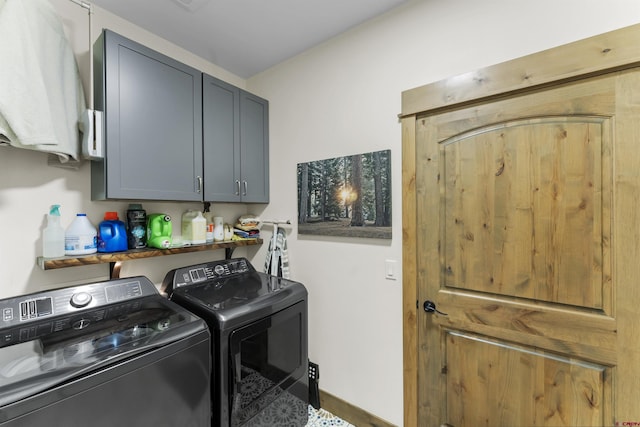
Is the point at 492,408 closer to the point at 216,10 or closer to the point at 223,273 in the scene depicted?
the point at 223,273

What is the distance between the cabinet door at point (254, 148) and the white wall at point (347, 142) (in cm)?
8

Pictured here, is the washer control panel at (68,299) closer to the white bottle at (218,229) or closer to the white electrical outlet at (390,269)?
the white bottle at (218,229)

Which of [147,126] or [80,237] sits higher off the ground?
[147,126]

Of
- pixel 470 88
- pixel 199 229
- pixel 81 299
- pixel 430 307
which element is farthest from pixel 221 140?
pixel 430 307

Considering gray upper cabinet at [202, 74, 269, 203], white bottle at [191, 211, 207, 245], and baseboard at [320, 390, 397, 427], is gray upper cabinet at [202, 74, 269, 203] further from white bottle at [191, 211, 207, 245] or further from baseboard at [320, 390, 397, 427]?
baseboard at [320, 390, 397, 427]

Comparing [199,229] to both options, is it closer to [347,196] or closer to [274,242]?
[274,242]

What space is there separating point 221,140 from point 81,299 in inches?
47.6

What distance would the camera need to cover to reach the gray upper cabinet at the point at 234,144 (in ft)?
6.22

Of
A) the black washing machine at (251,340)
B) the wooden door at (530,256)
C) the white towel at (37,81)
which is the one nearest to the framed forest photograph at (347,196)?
Result: the wooden door at (530,256)

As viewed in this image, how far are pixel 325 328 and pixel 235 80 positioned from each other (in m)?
2.18

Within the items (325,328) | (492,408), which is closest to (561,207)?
(492,408)

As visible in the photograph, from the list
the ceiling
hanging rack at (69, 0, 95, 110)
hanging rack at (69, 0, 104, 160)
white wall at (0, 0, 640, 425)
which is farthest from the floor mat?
the ceiling

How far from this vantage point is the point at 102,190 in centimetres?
150

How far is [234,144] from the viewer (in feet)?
6.75
